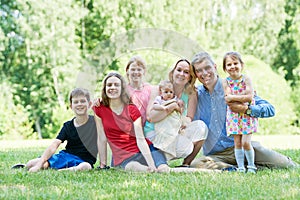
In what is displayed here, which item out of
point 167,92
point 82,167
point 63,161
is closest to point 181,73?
point 167,92

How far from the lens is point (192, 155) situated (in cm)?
520

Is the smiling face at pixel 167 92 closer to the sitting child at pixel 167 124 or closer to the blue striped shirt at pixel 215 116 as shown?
the sitting child at pixel 167 124

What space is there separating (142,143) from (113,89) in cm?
61

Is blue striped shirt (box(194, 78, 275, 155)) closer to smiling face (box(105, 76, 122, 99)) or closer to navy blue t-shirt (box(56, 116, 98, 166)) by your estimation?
smiling face (box(105, 76, 122, 99))

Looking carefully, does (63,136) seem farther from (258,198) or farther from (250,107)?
(258,198)

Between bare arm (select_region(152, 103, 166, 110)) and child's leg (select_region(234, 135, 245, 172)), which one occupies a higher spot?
bare arm (select_region(152, 103, 166, 110))

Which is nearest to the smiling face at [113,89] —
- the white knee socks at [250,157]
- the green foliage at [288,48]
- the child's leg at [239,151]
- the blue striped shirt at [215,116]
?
the blue striped shirt at [215,116]

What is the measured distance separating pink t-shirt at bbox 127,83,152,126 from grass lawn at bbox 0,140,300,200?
77 cm

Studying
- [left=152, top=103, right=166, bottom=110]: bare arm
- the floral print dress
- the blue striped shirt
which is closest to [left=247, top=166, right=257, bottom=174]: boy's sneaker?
the floral print dress

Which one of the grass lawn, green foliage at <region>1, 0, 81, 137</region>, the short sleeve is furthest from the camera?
green foliage at <region>1, 0, 81, 137</region>

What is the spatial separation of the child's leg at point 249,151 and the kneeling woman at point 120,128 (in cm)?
82

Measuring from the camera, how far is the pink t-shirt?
5090 mm

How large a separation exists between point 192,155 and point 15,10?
1362 centimetres

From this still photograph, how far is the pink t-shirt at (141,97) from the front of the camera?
5.09 meters
